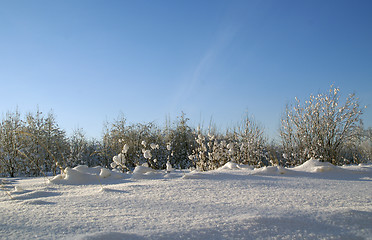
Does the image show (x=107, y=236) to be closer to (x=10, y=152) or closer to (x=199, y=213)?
(x=199, y=213)

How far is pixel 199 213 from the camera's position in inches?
53.7

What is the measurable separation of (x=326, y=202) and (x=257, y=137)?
16.1ft

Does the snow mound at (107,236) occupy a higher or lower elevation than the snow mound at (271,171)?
lower

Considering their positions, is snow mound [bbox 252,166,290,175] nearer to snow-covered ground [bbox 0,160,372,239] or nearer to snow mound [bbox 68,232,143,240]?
snow-covered ground [bbox 0,160,372,239]

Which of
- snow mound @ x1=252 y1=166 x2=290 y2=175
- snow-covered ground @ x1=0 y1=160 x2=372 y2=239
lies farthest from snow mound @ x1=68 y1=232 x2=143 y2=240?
snow mound @ x1=252 y1=166 x2=290 y2=175

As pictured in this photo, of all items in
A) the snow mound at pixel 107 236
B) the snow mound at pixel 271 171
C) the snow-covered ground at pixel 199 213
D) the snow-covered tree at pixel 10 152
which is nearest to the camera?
the snow mound at pixel 107 236

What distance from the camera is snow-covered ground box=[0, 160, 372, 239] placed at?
A: 3.64 ft

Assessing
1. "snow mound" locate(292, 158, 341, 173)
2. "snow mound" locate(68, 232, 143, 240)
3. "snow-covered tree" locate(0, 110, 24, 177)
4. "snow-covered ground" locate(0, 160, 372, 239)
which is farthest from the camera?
"snow-covered tree" locate(0, 110, 24, 177)

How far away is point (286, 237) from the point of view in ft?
3.60

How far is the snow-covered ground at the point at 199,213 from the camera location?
1.11 meters

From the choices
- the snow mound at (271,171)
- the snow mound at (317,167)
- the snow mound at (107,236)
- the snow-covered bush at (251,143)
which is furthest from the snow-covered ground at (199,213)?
the snow-covered bush at (251,143)

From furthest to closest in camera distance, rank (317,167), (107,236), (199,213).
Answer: (317,167)
(199,213)
(107,236)

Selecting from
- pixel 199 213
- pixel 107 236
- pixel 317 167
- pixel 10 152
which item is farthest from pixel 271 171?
pixel 10 152

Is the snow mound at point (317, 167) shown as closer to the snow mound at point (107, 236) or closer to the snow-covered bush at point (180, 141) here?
the snow mound at point (107, 236)
